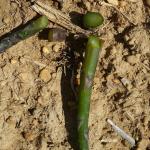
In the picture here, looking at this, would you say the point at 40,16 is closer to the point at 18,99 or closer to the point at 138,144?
the point at 18,99

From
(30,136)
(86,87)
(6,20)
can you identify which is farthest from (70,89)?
(6,20)

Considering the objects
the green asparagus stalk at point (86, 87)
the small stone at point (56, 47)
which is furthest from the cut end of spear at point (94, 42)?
the small stone at point (56, 47)

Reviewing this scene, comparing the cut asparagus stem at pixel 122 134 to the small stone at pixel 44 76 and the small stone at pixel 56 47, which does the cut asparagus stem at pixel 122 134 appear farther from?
the small stone at pixel 56 47

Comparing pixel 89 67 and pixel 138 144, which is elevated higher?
pixel 89 67

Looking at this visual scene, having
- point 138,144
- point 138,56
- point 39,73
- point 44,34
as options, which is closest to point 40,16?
point 44,34

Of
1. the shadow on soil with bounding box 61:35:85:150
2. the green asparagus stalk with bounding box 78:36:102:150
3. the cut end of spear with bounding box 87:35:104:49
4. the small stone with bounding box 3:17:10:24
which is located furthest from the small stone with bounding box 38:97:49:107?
the small stone with bounding box 3:17:10:24

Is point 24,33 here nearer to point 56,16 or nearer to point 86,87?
point 56,16

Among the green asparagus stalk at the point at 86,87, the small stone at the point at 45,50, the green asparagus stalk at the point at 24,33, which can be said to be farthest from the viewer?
the small stone at the point at 45,50
